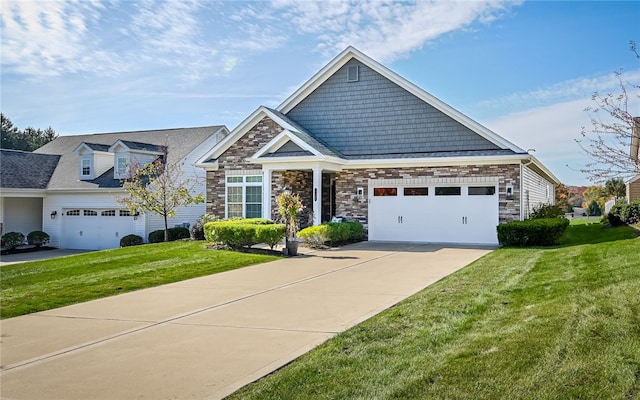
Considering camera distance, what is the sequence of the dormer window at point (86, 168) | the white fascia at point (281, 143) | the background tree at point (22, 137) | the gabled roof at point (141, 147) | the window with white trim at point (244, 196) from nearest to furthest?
the white fascia at point (281, 143), the window with white trim at point (244, 196), the gabled roof at point (141, 147), the dormer window at point (86, 168), the background tree at point (22, 137)

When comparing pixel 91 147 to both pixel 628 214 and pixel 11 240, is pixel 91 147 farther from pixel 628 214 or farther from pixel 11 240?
pixel 628 214

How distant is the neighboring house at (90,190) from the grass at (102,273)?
958 centimetres

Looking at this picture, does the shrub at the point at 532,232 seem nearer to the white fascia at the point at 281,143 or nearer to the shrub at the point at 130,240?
the white fascia at the point at 281,143

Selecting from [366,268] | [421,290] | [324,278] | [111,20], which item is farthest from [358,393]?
[111,20]

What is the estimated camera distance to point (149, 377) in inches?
207

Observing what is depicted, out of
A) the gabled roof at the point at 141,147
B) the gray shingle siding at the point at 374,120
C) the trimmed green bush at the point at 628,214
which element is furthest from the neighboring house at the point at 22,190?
the trimmed green bush at the point at 628,214

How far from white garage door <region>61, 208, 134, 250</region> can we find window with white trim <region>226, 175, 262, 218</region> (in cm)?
704

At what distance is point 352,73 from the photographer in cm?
2266

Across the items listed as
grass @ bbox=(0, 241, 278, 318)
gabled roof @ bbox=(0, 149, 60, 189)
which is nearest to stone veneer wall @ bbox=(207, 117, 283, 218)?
grass @ bbox=(0, 241, 278, 318)

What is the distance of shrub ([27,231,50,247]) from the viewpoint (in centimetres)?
2786

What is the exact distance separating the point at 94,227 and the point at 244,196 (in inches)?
407

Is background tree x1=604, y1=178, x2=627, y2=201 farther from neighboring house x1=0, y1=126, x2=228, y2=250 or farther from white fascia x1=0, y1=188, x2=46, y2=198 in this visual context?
white fascia x1=0, y1=188, x2=46, y2=198

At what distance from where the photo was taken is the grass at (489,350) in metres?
4.55

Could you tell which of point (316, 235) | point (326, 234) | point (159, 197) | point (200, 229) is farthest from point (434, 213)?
point (159, 197)
